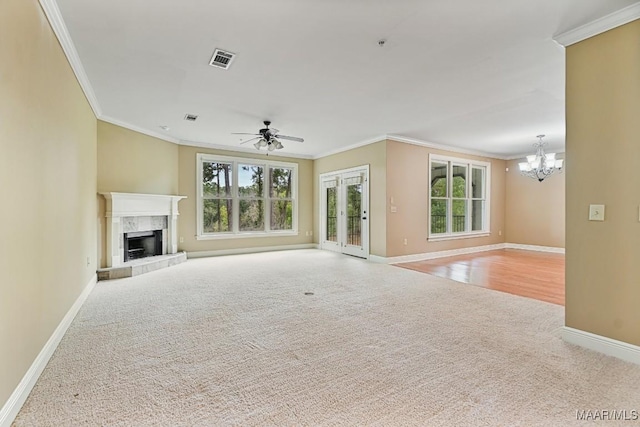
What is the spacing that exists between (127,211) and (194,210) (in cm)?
169

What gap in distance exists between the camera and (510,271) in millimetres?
5480

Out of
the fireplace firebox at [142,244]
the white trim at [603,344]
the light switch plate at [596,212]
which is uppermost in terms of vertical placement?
the light switch plate at [596,212]

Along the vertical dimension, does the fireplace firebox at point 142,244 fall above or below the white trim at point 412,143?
below

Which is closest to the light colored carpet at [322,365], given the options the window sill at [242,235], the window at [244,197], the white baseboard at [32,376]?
the white baseboard at [32,376]

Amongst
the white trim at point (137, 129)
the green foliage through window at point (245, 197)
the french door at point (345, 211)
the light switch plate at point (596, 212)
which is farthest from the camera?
the green foliage through window at point (245, 197)

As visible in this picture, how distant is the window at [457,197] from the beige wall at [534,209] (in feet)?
2.90

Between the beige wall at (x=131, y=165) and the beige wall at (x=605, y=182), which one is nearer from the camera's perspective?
the beige wall at (x=605, y=182)

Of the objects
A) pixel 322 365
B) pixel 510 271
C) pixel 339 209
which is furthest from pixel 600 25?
pixel 339 209

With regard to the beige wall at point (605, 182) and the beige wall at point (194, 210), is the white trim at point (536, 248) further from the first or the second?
the beige wall at point (605, 182)

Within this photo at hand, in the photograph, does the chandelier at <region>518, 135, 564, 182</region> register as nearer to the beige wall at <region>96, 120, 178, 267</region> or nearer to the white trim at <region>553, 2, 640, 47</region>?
the white trim at <region>553, 2, 640, 47</region>

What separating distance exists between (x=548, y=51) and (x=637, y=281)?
2146 mm

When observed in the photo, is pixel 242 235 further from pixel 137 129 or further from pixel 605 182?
pixel 605 182

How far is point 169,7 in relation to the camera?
2248mm

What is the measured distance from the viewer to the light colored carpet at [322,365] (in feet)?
5.54
